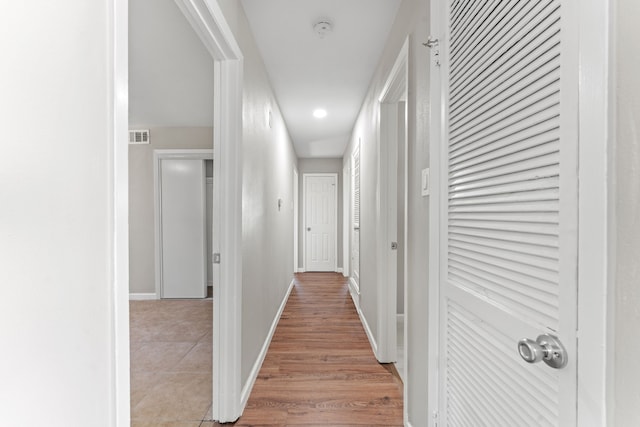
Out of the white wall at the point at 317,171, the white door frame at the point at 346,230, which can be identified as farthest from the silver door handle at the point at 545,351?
the white wall at the point at 317,171

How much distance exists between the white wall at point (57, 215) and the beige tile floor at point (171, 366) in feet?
4.50

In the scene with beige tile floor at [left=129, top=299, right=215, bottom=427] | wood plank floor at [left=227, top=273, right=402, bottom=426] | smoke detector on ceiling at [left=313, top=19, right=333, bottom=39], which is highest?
smoke detector on ceiling at [left=313, top=19, right=333, bottom=39]

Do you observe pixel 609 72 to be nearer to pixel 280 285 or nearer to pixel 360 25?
pixel 360 25

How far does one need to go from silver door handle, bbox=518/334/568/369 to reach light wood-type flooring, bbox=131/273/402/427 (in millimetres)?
1412

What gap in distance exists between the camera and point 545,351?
628 millimetres

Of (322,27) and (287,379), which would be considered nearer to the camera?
(322,27)

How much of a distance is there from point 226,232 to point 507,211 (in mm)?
1353

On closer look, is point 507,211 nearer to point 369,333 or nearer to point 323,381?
point 323,381

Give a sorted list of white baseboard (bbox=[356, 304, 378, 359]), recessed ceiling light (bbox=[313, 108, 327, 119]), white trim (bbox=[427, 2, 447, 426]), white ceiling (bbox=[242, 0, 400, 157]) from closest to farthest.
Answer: white trim (bbox=[427, 2, 447, 426]) → white ceiling (bbox=[242, 0, 400, 157]) → white baseboard (bbox=[356, 304, 378, 359]) → recessed ceiling light (bbox=[313, 108, 327, 119])

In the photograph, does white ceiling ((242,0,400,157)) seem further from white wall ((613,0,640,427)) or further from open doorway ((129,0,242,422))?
white wall ((613,0,640,427))

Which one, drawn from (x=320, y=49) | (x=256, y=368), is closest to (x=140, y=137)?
(x=320, y=49)

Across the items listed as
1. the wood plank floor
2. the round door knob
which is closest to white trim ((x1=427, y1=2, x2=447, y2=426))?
the round door knob

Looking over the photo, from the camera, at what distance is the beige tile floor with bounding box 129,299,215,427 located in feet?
6.00

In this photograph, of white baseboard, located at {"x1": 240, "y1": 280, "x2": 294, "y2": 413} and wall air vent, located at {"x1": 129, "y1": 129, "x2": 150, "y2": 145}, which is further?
wall air vent, located at {"x1": 129, "y1": 129, "x2": 150, "y2": 145}
